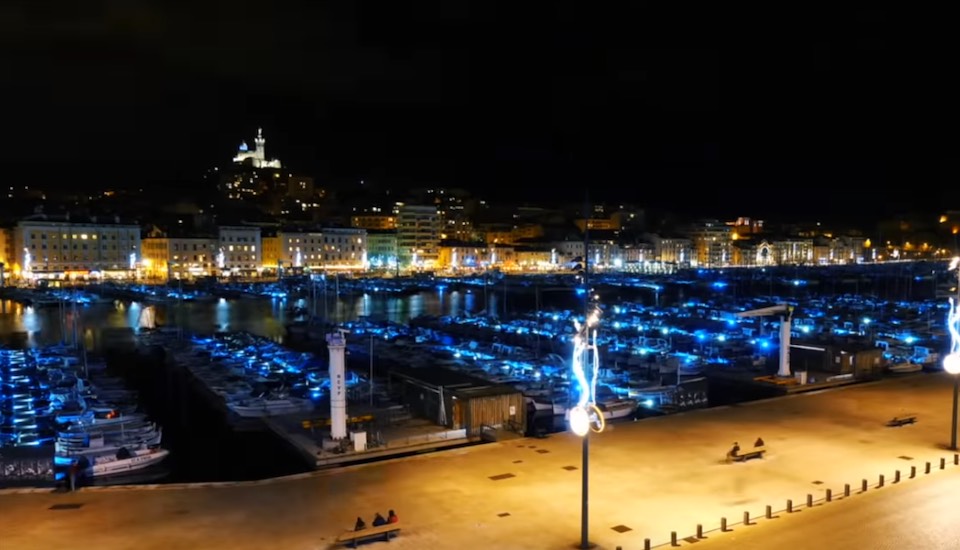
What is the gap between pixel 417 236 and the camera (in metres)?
111

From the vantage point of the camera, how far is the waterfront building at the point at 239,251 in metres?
86.9

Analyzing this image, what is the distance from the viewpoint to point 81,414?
18.8 meters

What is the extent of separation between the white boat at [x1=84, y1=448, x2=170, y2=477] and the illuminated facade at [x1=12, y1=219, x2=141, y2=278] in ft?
224

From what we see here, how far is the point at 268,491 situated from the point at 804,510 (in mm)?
8168

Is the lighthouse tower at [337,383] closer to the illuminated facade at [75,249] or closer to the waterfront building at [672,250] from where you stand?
the illuminated facade at [75,249]

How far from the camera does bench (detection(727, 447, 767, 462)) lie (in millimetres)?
13078

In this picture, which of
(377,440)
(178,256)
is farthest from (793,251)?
(377,440)

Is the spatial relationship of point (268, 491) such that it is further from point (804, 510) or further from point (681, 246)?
point (681, 246)

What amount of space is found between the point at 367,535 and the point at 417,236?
102709mm

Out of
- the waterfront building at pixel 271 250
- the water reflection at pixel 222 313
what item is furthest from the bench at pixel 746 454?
the waterfront building at pixel 271 250

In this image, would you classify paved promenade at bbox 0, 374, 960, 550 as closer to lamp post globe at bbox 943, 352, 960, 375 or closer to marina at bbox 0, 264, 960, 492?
lamp post globe at bbox 943, 352, 960, 375

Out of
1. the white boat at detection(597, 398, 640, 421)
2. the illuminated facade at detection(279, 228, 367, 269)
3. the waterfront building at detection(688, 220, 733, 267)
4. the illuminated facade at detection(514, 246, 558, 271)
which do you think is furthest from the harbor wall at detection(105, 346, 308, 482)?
the waterfront building at detection(688, 220, 733, 267)

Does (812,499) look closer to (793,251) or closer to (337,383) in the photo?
(337,383)

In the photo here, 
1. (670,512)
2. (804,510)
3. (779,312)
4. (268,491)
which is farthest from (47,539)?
(779,312)
